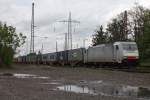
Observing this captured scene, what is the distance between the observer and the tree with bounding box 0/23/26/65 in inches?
1937

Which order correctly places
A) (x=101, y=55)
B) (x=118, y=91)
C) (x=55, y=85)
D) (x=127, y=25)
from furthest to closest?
(x=127, y=25)
(x=101, y=55)
(x=55, y=85)
(x=118, y=91)

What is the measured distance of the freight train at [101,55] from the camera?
43.8 meters

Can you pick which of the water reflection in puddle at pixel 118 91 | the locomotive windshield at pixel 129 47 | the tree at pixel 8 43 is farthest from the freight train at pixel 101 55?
the water reflection in puddle at pixel 118 91

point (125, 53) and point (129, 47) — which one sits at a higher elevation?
point (129, 47)

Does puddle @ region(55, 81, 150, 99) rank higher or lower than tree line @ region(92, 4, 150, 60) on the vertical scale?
lower

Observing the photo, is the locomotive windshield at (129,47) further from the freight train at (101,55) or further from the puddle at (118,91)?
the puddle at (118,91)

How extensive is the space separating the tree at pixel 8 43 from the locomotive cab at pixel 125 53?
46.3 feet

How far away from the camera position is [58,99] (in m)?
13.2

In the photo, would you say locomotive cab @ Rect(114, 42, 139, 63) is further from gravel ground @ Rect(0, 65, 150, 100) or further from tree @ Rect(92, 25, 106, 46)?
tree @ Rect(92, 25, 106, 46)

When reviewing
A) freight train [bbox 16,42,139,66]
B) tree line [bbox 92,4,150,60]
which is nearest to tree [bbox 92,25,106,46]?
tree line [bbox 92,4,150,60]

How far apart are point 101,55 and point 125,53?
23.9 feet

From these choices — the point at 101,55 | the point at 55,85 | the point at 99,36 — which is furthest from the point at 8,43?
the point at 99,36

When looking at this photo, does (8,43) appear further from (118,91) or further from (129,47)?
(118,91)

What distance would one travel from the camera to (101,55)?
5047cm
